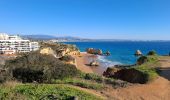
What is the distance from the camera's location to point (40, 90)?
16047mm

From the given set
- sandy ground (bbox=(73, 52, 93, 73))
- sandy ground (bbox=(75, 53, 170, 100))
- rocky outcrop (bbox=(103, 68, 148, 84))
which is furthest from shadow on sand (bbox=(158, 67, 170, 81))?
sandy ground (bbox=(73, 52, 93, 73))

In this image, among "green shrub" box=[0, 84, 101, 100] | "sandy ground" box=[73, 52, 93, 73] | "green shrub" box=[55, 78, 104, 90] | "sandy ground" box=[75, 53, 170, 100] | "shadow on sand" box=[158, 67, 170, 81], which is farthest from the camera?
"sandy ground" box=[73, 52, 93, 73]

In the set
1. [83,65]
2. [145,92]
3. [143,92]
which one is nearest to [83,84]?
[143,92]

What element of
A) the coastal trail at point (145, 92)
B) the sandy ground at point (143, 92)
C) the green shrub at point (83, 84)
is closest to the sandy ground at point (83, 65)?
the coastal trail at point (145, 92)

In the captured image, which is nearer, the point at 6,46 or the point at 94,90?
the point at 94,90

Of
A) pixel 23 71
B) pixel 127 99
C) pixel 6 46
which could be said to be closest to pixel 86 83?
pixel 127 99

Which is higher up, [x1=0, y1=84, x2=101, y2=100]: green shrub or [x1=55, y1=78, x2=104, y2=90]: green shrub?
[x1=0, y1=84, x2=101, y2=100]: green shrub

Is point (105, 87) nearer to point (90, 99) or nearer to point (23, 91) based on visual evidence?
point (90, 99)

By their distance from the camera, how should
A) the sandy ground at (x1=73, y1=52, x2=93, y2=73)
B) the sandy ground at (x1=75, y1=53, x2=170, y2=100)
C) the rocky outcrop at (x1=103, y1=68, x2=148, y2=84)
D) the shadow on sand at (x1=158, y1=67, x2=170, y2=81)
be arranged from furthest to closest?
the sandy ground at (x1=73, y1=52, x2=93, y2=73), the shadow on sand at (x1=158, y1=67, x2=170, y2=81), the rocky outcrop at (x1=103, y1=68, x2=148, y2=84), the sandy ground at (x1=75, y1=53, x2=170, y2=100)

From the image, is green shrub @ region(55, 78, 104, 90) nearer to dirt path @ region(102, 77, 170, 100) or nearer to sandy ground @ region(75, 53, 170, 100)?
sandy ground @ region(75, 53, 170, 100)

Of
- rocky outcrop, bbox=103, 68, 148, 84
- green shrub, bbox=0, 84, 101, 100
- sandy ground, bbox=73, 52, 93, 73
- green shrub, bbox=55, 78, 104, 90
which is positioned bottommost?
sandy ground, bbox=73, 52, 93, 73

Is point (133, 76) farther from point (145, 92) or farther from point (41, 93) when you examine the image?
point (41, 93)

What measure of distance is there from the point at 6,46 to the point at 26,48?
20.5 feet

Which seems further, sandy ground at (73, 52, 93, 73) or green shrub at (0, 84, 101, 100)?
sandy ground at (73, 52, 93, 73)
